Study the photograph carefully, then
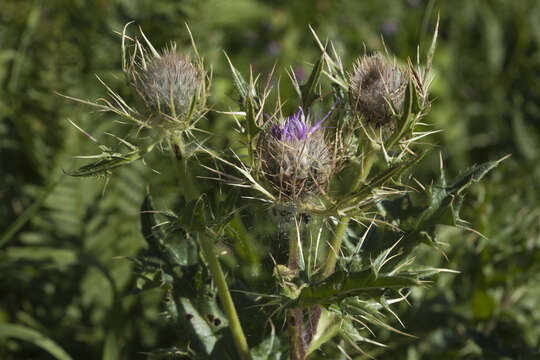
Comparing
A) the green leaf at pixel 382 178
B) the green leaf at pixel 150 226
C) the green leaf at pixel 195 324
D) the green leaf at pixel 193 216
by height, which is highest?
the green leaf at pixel 193 216

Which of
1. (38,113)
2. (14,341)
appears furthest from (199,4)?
(14,341)

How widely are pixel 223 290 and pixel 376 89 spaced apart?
2.81ft

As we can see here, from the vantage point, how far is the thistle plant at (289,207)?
1.73 metres

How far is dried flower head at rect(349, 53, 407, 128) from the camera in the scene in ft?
6.24

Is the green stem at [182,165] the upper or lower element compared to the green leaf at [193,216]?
upper

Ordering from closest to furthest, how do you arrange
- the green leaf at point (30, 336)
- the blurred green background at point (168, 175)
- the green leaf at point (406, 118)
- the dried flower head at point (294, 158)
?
the green leaf at point (406, 118) < the dried flower head at point (294, 158) < the green leaf at point (30, 336) < the blurred green background at point (168, 175)

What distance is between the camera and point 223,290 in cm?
192

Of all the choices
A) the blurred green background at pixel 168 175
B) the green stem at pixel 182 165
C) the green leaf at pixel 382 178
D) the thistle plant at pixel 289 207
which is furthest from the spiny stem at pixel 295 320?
the blurred green background at pixel 168 175

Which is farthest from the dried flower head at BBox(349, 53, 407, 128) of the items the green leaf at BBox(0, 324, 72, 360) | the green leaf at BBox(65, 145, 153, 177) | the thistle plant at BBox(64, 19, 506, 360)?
the green leaf at BBox(0, 324, 72, 360)

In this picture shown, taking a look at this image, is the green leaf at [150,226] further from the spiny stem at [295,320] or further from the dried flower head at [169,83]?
the spiny stem at [295,320]

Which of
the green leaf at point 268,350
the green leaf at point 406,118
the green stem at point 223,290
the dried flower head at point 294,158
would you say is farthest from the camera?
the green leaf at point 268,350

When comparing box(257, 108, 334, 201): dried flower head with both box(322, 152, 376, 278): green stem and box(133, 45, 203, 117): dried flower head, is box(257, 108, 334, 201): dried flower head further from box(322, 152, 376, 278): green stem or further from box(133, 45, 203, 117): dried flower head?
box(133, 45, 203, 117): dried flower head

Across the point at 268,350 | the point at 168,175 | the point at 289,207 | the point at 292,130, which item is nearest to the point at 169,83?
the point at 292,130

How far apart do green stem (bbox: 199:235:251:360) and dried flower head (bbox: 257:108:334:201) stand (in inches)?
12.0
